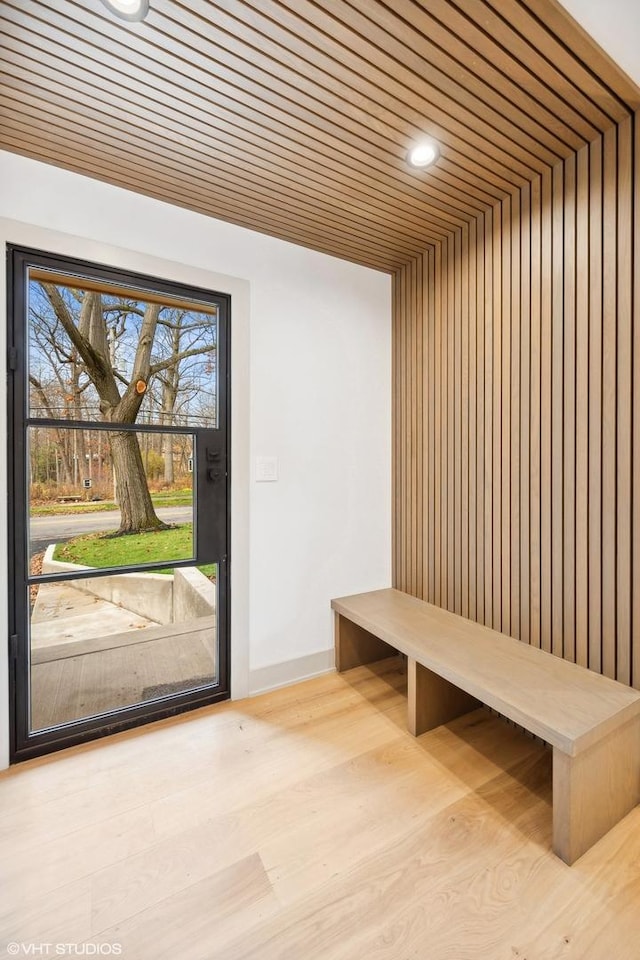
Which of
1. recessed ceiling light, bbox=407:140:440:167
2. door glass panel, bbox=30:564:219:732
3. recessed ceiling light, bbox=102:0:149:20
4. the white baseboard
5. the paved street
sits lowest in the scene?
the white baseboard

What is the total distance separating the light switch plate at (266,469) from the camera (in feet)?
8.04

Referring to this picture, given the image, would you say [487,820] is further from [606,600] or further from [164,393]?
[164,393]

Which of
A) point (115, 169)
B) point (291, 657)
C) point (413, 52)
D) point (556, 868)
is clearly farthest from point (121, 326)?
point (556, 868)

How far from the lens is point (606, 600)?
1.76m

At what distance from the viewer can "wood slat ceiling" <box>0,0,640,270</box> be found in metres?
1.30

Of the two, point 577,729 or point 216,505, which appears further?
point 216,505

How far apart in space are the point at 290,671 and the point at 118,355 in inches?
81.8

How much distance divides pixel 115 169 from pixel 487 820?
10.5ft

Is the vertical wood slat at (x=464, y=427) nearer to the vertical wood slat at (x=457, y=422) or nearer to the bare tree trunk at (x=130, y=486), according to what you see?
the vertical wood slat at (x=457, y=422)

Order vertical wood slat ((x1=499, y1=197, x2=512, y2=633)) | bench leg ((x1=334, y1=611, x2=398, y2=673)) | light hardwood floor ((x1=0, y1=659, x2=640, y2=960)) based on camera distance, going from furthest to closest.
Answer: bench leg ((x1=334, y1=611, x2=398, y2=673)) < vertical wood slat ((x1=499, y1=197, x2=512, y2=633)) < light hardwood floor ((x1=0, y1=659, x2=640, y2=960))

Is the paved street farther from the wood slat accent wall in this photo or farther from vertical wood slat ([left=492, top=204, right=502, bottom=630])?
vertical wood slat ([left=492, top=204, right=502, bottom=630])

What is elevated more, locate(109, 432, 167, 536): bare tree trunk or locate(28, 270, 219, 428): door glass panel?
locate(28, 270, 219, 428): door glass panel

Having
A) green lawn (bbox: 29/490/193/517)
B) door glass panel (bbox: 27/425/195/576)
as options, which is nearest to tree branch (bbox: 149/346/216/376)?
door glass panel (bbox: 27/425/195/576)

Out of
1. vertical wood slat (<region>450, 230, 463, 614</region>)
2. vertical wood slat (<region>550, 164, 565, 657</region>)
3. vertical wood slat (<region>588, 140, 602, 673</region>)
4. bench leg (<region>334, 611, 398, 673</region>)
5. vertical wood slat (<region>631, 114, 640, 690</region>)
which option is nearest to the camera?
vertical wood slat (<region>631, 114, 640, 690</region>)
